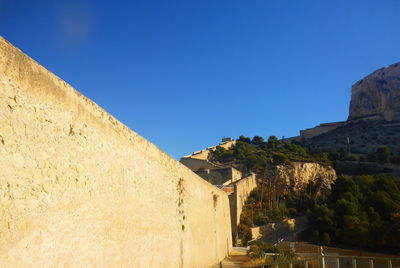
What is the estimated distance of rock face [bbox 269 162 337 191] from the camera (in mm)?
32188

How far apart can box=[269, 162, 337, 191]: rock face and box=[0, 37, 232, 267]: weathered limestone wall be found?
2643 cm

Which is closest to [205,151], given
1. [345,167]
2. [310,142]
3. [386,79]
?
[345,167]

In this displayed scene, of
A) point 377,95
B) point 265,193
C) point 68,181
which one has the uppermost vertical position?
point 377,95

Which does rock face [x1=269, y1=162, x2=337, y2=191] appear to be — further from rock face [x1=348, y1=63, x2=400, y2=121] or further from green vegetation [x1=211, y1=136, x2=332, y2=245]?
rock face [x1=348, y1=63, x2=400, y2=121]

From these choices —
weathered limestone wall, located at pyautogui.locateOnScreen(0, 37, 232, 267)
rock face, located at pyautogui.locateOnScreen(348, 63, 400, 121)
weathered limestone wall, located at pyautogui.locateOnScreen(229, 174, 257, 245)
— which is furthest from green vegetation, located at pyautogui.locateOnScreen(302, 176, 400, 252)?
rock face, located at pyautogui.locateOnScreen(348, 63, 400, 121)

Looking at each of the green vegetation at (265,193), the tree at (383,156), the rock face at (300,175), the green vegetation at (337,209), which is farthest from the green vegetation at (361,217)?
the tree at (383,156)

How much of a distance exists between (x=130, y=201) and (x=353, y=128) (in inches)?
2762

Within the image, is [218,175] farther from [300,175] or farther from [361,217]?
[361,217]

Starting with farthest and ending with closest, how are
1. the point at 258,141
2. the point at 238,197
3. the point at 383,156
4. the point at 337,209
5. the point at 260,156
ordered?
the point at 258,141 → the point at 383,156 → the point at 260,156 → the point at 337,209 → the point at 238,197

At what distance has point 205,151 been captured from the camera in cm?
4419

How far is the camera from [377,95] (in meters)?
79.2

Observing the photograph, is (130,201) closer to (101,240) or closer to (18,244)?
(101,240)

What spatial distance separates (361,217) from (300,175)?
432 inches

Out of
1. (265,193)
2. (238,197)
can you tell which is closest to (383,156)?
(265,193)
